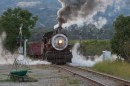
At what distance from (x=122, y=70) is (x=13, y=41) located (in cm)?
3633

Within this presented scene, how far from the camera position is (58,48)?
38.0m

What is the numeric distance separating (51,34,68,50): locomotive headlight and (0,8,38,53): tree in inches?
851

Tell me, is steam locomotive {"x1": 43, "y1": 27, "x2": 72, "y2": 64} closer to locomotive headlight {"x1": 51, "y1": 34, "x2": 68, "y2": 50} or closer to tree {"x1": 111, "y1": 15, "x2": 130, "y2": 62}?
locomotive headlight {"x1": 51, "y1": 34, "x2": 68, "y2": 50}

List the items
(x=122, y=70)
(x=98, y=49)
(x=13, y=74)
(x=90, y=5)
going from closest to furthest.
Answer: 1. (x=13, y=74)
2. (x=122, y=70)
3. (x=90, y=5)
4. (x=98, y=49)

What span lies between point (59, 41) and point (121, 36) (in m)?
7.34

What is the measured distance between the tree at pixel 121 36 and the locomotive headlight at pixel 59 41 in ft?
18.9

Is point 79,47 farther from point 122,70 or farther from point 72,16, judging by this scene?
point 122,70

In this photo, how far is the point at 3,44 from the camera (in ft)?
205

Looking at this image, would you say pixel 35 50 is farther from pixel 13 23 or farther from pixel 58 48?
pixel 58 48

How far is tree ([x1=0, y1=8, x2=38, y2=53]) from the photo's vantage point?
59219 millimetres

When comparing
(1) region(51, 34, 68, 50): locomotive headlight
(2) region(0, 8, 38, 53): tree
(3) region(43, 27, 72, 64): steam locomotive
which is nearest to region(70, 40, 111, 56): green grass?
(2) region(0, 8, 38, 53): tree

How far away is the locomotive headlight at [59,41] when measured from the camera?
3722 centimetres

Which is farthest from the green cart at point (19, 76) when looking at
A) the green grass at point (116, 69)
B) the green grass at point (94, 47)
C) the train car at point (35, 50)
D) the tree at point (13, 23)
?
the green grass at point (94, 47)

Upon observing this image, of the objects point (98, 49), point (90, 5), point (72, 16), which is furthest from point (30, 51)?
point (90, 5)
